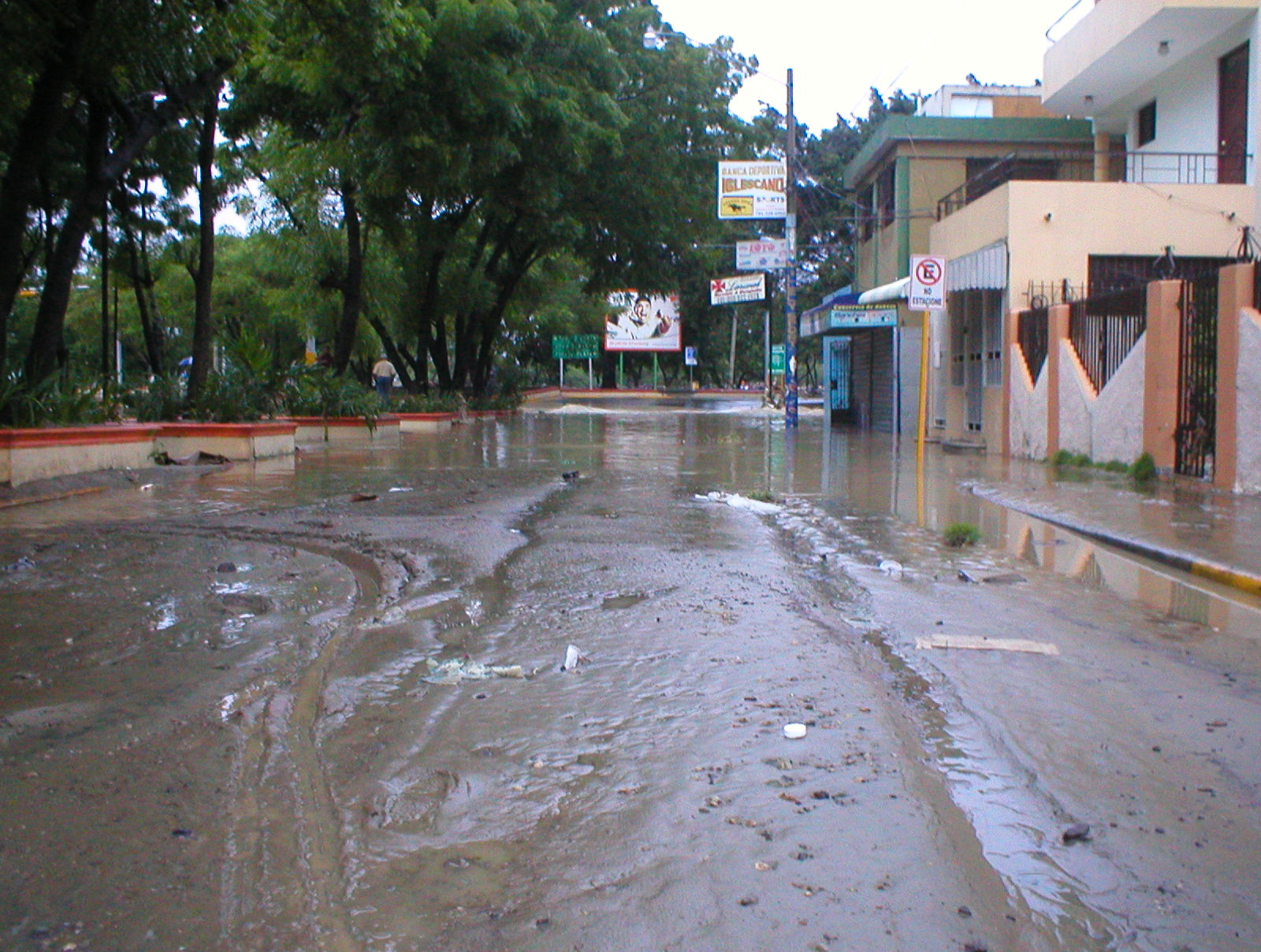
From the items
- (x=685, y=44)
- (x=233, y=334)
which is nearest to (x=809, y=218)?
(x=685, y=44)

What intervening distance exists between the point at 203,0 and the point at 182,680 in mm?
9237

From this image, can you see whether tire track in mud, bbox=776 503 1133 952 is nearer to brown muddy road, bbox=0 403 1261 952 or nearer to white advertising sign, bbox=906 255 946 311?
brown muddy road, bbox=0 403 1261 952

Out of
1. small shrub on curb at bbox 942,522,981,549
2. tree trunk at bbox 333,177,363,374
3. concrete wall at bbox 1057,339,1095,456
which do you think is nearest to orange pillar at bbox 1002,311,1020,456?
concrete wall at bbox 1057,339,1095,456

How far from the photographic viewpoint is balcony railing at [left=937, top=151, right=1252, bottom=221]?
21.7m

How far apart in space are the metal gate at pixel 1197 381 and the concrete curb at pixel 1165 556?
323cm

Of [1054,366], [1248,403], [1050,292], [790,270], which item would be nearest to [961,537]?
[1248,403]

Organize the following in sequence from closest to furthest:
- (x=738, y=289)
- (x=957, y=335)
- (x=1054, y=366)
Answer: (x=1054, y=366) < (x=957, y=335) < (x=738, y=289)

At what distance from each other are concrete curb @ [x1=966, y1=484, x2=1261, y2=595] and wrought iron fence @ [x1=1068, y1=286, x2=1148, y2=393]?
4816 millimetres

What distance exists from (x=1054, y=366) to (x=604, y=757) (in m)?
15.9

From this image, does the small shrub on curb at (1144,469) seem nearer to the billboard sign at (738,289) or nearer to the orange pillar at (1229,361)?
the orange pillar at (1229,361)

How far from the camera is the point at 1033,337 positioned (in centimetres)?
2019

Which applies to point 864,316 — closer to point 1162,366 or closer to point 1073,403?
point 1073,403

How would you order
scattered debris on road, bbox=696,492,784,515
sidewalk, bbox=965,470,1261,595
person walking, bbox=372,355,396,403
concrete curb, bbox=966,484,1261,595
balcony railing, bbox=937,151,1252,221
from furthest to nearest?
1. person walking, bbox=372,355,396,403
2. balcony railing, bbox=937,151,1252,221
3. scattered debris on road, bbox=696,492,784,515
4. sidewalk, bbox=965,470,1261,595
5. concrete curb, bbox=966,484,1261,595

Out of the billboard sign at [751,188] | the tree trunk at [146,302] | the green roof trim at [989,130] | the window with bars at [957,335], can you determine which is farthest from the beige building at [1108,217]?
the tree trunk at [146,302]
